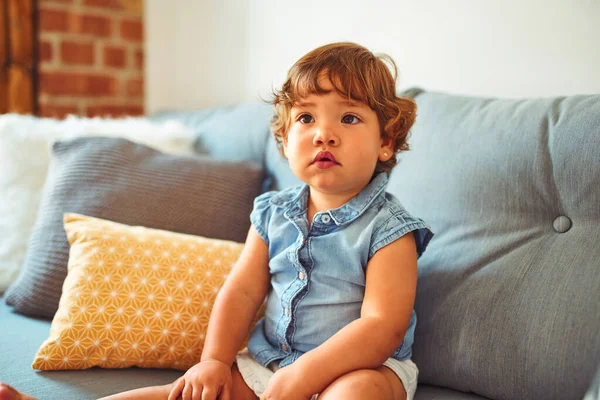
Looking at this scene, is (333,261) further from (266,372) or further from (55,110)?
(55,110)

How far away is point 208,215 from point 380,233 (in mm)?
537

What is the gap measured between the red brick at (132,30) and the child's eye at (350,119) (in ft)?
5.40

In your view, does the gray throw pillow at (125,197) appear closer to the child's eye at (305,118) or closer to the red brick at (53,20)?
the child's eye at (305,118)

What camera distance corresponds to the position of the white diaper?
0.99 m

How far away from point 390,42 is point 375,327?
3.13 ft

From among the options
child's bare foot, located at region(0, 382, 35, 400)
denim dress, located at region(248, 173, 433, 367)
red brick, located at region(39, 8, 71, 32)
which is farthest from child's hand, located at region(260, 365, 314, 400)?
red brick, located at region(39, 8, 71, 32)

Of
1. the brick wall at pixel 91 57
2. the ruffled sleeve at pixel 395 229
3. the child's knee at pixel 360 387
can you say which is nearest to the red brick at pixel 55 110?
the brick wall at pixel 91 57

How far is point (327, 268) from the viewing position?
3.45 ft

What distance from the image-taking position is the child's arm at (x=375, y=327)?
924mm

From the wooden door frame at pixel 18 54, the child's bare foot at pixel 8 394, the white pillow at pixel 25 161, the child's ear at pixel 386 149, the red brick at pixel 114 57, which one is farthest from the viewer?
the red brick at pixel 114 57

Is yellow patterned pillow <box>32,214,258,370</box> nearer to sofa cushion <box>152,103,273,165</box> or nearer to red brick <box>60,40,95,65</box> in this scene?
sofa cushion <box>152,103,273,165</box>

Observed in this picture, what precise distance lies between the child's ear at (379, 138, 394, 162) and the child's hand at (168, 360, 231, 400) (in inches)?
18.3

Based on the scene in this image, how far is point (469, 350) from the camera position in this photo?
100cm

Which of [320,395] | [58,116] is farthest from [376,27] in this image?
[58,116]
